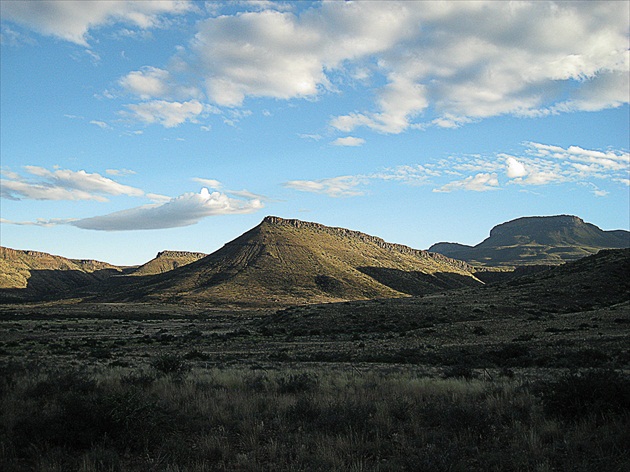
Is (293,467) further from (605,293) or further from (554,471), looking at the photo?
(605,293)

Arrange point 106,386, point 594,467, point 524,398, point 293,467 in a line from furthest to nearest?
point 106,386
point 524,398
point 293,467
point 594,467

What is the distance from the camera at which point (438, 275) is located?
188 metres

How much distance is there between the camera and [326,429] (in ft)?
26.0

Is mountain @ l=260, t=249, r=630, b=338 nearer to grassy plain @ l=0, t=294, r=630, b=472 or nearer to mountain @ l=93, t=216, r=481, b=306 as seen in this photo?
grassy plain @ l=0, t=294, r=630, b=472

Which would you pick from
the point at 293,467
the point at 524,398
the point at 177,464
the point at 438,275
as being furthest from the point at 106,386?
the point at 438,275

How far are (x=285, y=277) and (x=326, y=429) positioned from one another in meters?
150

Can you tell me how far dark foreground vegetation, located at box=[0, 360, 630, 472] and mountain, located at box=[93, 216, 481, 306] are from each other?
114912mm

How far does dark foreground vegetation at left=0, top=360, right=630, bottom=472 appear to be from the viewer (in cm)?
639

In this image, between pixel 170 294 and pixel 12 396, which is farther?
pixel 170 294

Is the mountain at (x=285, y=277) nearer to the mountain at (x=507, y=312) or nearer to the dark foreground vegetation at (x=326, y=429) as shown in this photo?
the mountain at (x=507, y=312)

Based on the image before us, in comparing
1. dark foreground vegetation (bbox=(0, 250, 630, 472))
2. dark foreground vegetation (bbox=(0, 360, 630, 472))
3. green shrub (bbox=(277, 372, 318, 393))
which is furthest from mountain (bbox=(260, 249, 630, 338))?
dark foreground vegetation (bbox=(0, 360, 630, 472))

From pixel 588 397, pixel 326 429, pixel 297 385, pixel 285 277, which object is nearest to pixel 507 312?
pixel 297 385

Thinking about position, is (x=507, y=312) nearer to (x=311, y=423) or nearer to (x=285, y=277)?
(x=311, y=423)

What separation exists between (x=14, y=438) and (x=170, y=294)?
144011mm
